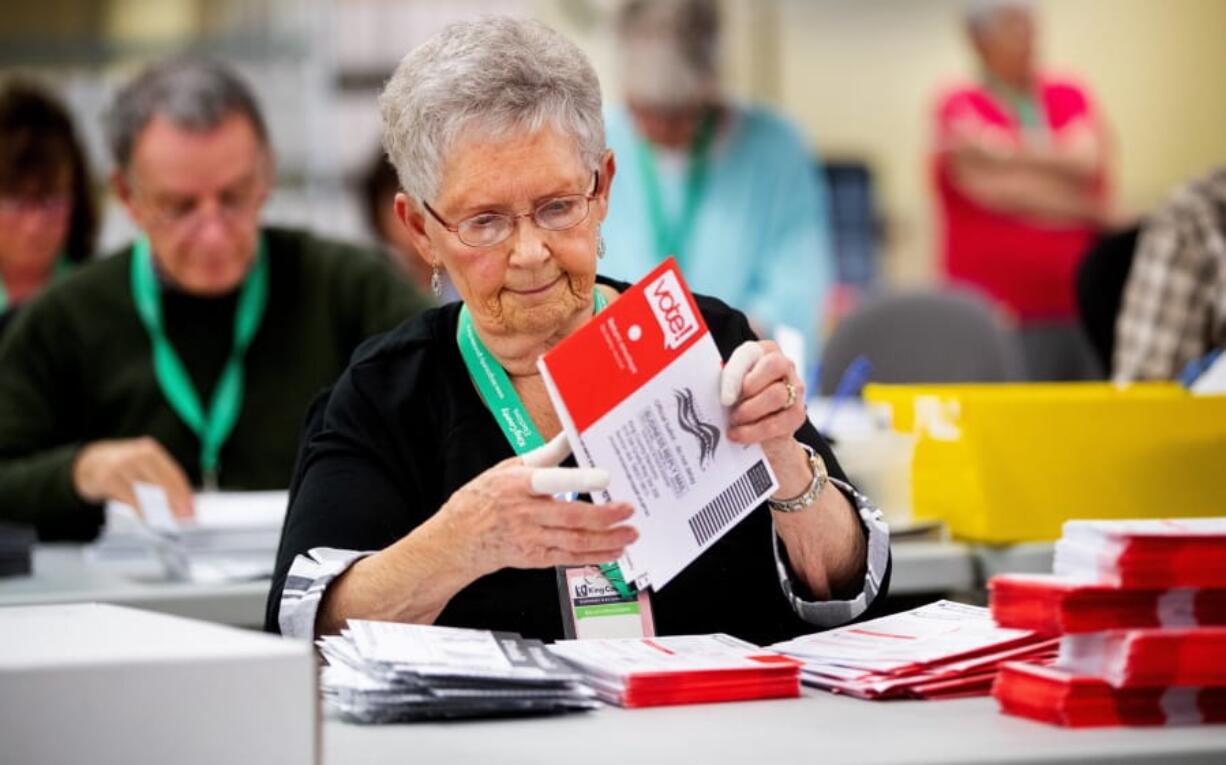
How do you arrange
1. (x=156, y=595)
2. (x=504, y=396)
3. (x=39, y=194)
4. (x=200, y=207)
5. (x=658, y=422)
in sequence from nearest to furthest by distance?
(x=658, y=422) → (x=504, y=396) → (x=156, y=595) → (x=200, y=207) → (x=39, y=194)

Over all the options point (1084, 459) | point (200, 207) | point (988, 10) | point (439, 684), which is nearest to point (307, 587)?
point (439, 684)

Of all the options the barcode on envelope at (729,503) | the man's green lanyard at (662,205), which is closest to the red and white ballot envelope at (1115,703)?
the barcode on envelope at (729,503)

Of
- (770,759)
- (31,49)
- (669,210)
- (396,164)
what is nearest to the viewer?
(770,759)

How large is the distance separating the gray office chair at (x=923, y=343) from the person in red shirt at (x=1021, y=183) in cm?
144

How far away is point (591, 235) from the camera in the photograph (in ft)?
6.91

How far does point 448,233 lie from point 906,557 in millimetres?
982

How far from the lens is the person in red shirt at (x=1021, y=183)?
5879mm

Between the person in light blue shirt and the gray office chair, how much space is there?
1.03ft

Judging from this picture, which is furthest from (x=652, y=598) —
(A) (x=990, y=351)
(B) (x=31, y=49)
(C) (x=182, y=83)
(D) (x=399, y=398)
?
(B) (x=31, y=49)

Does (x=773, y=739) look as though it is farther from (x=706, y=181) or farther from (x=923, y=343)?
(x=706, y=181)

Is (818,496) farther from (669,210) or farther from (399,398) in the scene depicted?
(669,210)

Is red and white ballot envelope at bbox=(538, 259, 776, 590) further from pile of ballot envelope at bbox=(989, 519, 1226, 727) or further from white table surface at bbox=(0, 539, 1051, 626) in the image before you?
white table surface at bbox=(0, 539, 1051, 626)

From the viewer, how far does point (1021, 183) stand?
5859mm

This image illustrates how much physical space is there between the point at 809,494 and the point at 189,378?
1.93 meters
